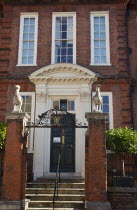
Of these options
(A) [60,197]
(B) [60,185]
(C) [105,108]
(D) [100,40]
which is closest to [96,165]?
(A) [60,197]

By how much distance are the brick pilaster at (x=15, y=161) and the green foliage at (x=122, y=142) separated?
114 inches

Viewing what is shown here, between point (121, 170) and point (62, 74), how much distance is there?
576 centimetres

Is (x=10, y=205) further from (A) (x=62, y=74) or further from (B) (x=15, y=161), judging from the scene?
(A) (x=62, y=74)

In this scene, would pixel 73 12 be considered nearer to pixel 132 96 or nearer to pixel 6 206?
pixel 132 96

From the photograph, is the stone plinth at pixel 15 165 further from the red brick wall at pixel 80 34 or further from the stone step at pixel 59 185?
the red brick wall at pixel 80 34

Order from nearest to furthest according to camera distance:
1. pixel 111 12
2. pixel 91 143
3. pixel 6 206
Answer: pixel 6 206 → pixel 91 143 → pixel 111 12

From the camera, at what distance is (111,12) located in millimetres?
14070

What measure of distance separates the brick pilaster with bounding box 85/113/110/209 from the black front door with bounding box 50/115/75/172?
3728 millimetres

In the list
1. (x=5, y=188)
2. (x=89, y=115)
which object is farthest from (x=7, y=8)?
(x=5, y=188)

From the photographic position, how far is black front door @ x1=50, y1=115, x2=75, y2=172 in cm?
1216

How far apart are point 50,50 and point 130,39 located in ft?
13.6

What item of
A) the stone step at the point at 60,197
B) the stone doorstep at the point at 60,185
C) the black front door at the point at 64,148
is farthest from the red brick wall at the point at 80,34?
the stone step at the point at 60,197

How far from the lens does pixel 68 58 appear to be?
1362 centimetres

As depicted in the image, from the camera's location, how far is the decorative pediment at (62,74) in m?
12.7
